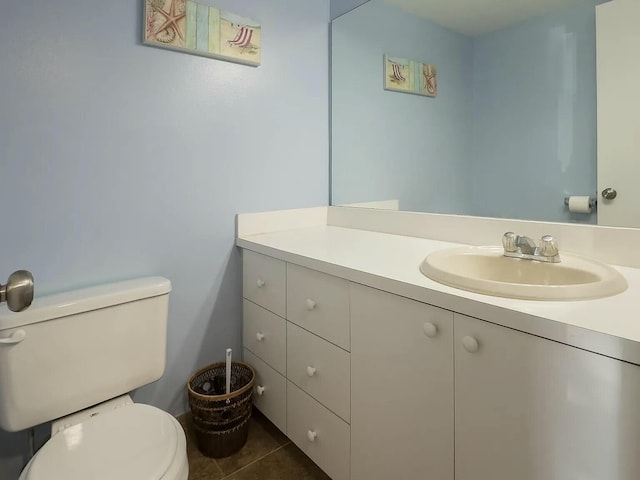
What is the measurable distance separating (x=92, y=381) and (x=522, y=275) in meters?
1.34

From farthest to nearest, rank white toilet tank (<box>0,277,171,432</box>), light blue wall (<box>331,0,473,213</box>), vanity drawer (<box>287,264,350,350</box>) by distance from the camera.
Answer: light blue wall (<box>331,0,473,213</box>) < vanity drawer (<box>287,264,350,350</box>) < white toilet tank (<box>0,277,171,432</box>)

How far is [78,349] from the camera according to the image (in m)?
1.10

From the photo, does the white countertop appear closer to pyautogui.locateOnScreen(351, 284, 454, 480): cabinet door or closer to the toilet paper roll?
pyautogui.locateOnScreen(351, 284, 454, 480): cabinet door

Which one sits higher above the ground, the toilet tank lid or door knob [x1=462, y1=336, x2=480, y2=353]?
the toilet tank lid

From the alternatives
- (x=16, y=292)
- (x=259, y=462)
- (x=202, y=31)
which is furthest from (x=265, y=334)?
(x=202, y=31)

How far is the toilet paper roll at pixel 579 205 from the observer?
1309 millimetres

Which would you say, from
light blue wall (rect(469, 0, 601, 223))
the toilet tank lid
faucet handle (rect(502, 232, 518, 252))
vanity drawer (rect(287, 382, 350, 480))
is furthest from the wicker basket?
light blue wall (rect(469, 0, 601, 223))

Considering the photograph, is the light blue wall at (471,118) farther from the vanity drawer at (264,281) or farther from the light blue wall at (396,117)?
the vanity drawer at (264,281)

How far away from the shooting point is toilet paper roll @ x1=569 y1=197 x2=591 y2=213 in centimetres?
131

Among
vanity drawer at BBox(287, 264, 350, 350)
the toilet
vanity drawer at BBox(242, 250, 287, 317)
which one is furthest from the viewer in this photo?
vanity drawer at BBox(242, 250, 287, 317)

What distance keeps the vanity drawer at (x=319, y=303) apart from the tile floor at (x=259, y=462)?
556mm

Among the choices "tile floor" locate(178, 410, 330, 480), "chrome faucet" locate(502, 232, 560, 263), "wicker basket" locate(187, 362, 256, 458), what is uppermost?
"chrome faucet" locate(502, 232, 560, 263)

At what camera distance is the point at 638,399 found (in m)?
0.57

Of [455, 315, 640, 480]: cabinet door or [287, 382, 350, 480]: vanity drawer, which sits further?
[287, 382, 350, 480]: vanity drawer
